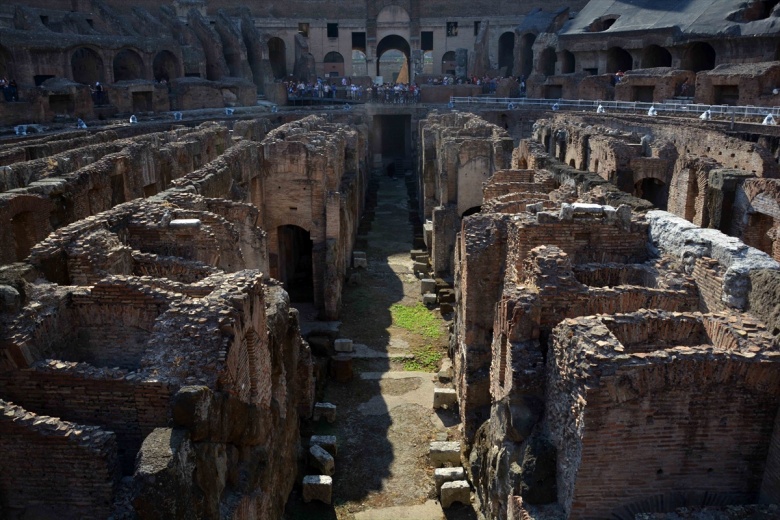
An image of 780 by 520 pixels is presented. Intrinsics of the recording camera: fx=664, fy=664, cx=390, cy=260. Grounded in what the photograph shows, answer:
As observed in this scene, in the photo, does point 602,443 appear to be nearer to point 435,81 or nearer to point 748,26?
point 748,26

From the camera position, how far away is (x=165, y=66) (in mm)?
38969

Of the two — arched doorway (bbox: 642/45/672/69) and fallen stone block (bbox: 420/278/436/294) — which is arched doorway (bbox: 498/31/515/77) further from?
fallen stone block (bbox: 420/278/436/294)

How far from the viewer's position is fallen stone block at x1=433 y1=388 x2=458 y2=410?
1098 centimetres

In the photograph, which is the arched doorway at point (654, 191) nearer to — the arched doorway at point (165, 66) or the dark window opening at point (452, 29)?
the arched doorway at point (165, 66)

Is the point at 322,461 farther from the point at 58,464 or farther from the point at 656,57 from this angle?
the point at 656,57

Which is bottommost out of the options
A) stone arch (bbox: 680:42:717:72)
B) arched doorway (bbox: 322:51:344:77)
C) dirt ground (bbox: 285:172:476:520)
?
dirt ground (bbox: 285:172:476:520)

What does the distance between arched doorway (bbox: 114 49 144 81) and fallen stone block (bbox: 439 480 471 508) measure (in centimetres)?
3401

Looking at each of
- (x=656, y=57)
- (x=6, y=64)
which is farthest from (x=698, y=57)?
(x=6, y=64)

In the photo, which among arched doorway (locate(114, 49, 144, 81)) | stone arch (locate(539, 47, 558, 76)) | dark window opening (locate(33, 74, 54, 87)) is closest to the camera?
dark window opening (locate(33, 74, 54, 87))

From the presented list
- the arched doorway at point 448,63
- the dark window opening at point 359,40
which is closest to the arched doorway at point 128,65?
the dark window opening at point 359,40

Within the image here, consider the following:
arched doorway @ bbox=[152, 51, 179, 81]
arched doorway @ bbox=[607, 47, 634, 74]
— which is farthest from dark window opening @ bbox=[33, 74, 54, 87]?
arched doorway @ bbox=[607, 47, 634, 74]

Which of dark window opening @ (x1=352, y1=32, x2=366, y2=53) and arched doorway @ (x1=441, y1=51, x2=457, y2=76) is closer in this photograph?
A: arched doorway @ (x1=441, y1=51, x2=457, y2=76)

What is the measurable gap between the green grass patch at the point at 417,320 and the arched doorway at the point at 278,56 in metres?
35.9

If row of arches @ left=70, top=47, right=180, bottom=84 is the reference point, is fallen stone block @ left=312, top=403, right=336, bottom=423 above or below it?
below
